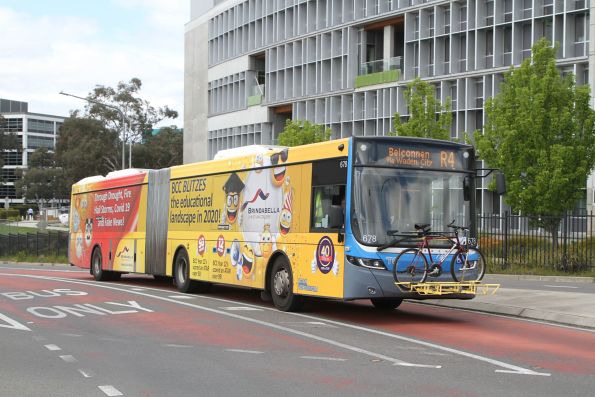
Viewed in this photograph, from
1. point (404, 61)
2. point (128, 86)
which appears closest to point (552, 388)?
point (404, 61)

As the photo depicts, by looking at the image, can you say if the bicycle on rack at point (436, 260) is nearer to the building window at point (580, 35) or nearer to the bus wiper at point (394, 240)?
the bus wiper at point (394, 240)

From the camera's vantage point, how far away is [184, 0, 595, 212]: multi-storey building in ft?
168

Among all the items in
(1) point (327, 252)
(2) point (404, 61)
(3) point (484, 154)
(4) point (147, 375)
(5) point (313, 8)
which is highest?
(5) point (313, 8)

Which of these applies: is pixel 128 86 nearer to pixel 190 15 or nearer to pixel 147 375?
pixel 190 15

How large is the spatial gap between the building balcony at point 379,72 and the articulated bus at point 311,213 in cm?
3892

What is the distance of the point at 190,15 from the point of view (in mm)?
85562

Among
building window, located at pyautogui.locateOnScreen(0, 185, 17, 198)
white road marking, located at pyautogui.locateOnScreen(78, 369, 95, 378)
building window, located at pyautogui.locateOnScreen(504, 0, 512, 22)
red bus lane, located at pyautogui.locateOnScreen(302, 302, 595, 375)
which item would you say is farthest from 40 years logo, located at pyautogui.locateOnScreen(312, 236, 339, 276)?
building window, located at pyautogui.locateOnScreen(0, 185, 17, 198)

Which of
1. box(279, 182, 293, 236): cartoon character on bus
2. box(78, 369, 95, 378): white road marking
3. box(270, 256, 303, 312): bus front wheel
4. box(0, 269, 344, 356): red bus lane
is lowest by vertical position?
box(78, 369, 95, 378): white road marking

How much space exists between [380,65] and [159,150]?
38911 mm

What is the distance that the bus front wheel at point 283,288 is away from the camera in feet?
51.8

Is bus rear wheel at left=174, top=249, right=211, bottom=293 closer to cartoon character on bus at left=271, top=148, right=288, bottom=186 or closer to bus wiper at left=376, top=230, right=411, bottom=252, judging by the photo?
cartoon character on bus at left=271, top=148, right=288, bottom=186

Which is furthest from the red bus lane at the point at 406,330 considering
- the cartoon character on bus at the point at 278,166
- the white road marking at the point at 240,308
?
the cartoon character on bus at the point at 278,166

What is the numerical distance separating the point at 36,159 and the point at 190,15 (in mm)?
51415

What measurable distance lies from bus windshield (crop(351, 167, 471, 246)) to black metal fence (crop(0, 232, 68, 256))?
39.9 m
